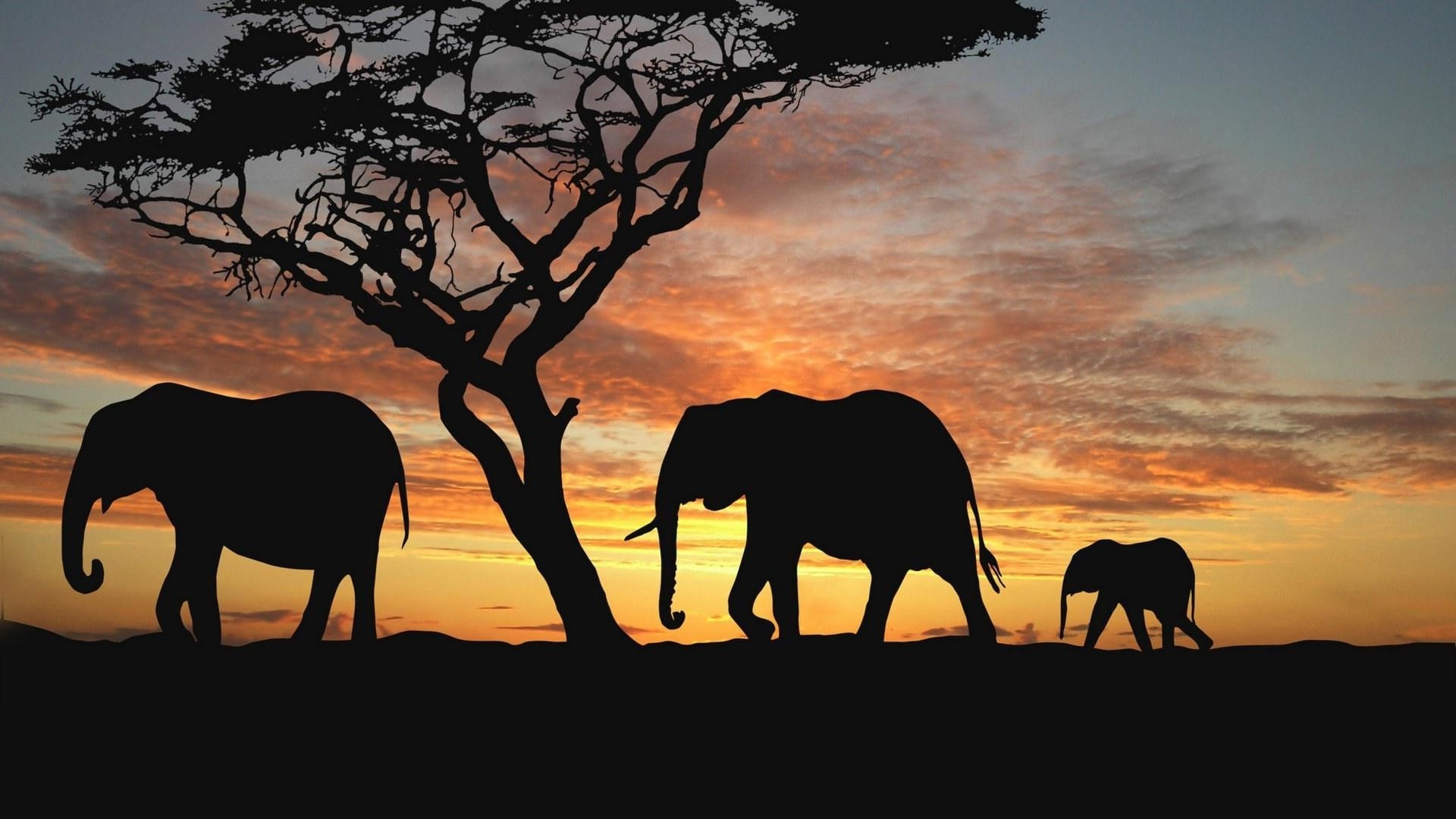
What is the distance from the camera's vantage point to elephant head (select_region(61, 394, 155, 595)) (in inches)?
625

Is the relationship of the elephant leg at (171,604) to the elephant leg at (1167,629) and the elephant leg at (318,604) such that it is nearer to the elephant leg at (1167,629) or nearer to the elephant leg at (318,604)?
the elephant leg at (318,604)

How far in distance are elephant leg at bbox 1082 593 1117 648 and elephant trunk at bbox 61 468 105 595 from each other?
15787 millimetres

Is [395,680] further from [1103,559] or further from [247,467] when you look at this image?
[1103,559]

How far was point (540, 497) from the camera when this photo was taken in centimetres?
1803

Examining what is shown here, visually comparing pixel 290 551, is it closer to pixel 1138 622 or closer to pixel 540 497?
pixel 540 497

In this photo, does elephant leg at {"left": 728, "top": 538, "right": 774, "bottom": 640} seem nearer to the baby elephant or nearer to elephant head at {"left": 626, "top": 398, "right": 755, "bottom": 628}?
elephant head at {"left": 626, "top": 398, "right": 755, "bottom": 628}

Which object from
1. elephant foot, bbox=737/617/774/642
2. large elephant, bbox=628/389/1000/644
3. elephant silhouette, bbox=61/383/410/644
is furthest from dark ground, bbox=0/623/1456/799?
large elephant, bbox=628/389/1000/644

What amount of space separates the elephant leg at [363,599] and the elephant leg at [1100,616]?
12.7 metres

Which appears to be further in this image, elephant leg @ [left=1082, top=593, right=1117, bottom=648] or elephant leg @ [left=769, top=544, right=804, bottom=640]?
elephant leg @ [left=1082, top=593, right=1117, bottom=648]

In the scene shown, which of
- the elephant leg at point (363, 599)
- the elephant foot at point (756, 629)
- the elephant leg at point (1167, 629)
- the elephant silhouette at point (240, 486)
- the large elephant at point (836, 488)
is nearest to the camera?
the elephant foot at point (756, 629)

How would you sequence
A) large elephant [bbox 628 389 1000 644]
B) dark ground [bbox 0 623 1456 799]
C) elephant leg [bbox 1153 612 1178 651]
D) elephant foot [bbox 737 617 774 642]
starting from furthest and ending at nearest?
elephant leg [bbox 1153 612 1178 651] → large elephant [bbox 628 389 1000 644] → elephant foot [bbox 737 617 774 642] → dark ground [bbox 0 623 1456 799]

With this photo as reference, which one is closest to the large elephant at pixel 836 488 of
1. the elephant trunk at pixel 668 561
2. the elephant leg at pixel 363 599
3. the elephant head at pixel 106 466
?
the elephant trunk at pixel 668 561

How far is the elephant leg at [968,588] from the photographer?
17000mm

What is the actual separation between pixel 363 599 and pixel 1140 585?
13293 mm
